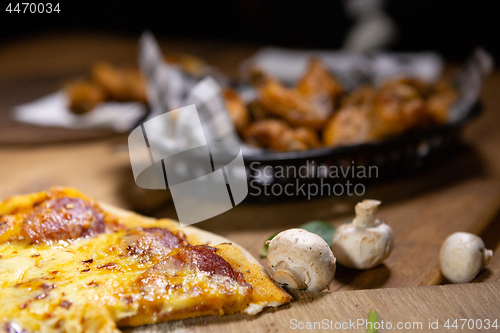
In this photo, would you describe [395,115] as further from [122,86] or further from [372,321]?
[122,86]

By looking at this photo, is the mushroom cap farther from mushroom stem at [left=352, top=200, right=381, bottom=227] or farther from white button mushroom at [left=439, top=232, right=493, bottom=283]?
white button mushroom at [left=439, top=232, right=493, bottom=283]

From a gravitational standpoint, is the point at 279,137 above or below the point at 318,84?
below

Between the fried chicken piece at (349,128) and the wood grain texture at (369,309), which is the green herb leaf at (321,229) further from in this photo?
the fried chicken piece at (349,128)

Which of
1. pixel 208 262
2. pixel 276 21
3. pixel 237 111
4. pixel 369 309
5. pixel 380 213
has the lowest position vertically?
pixel 380 213

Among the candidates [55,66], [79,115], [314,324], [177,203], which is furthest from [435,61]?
[55,66]

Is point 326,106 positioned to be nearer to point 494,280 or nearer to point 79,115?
point 494,280

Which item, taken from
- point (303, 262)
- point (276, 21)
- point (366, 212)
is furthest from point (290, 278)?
point (276, 21)

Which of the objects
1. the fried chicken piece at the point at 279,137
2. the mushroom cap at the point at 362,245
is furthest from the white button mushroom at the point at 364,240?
the fried chicken piece at the point at 279,137
